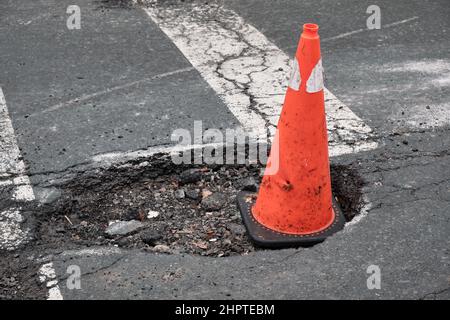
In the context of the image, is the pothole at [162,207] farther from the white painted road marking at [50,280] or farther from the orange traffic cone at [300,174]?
the white painted road marking at [50,280]

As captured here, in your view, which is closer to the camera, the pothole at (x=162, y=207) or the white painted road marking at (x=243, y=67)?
the pothole at (x=162, y=207)

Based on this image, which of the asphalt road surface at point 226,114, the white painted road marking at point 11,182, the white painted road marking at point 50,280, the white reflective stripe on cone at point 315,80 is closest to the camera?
the white painted road marking at point 50,280

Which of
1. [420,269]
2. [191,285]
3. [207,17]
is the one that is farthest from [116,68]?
[420,269]

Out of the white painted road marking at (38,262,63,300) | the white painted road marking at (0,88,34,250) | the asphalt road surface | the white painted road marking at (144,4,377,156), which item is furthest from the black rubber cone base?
the white painted road marking at (0,88,34,250)

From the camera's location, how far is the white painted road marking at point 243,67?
15.5 ft

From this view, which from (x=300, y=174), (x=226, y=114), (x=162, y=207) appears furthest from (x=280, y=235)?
(x=226, y=114)

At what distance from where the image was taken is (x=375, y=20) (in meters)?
6.66

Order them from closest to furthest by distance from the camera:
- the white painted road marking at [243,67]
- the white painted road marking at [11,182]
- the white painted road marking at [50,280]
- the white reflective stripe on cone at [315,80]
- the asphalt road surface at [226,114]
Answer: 1. the white painted road marking at [50,280]
2. the asphalt road surface at [226,114]
3. the white reflective stripe on cone at [315,80]
4. the white painted road marking at [11,182]
5. the white painted road marking at [243,67]

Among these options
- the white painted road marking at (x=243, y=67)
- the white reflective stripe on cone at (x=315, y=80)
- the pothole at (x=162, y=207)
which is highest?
the white reflective stripe on cone at (x=315, y=80)

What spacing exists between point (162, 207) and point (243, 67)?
6.65 feet

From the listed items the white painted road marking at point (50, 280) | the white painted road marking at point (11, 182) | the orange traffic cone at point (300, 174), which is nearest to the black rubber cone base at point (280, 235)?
the orange traffic cone at point (300, 174)

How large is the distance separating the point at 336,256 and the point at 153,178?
1.40m

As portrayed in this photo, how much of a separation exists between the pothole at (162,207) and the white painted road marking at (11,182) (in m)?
0.13

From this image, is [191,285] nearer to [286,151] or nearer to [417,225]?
[286,151]
